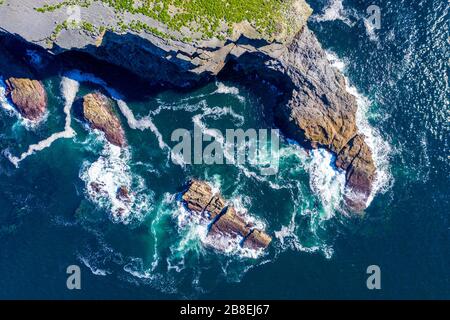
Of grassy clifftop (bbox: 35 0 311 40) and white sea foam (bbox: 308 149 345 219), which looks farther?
white sea foam (bbox: 308 149 345 219)

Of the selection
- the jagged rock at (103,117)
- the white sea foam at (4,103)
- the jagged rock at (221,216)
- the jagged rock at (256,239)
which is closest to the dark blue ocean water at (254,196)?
the white sea foam at (4,103)

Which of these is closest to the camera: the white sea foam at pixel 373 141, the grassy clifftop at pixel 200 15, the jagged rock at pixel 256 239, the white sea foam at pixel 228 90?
the grassy clifftop at pixel 200 15

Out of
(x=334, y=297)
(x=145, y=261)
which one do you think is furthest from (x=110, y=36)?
(x=334, y=297)

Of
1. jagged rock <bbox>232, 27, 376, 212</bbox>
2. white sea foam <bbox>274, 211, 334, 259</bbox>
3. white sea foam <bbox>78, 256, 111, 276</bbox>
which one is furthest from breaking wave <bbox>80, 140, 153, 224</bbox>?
jagged rock <bbox>232, 27, 376, 212</bbox>

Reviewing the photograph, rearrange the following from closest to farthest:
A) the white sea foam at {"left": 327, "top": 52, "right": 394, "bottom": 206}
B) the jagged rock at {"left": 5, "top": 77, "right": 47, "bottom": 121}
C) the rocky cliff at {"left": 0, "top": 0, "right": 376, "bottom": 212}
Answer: the rocky cliff at {"left": 0, "top": 0, "right": 376, "bottom": 212} < the jagged rock at {"left": 5, "top": 77, "right": 47, "bottom": 121} < the white sea foam at {"left": 327, "top": 52, "right": 394, "bottom": 206}

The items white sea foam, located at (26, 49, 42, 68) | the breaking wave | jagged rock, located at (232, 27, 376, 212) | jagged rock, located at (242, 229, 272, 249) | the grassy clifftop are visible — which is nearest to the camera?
the grassy clifftop

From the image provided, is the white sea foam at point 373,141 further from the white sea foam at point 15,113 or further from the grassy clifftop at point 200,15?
the white sea foam at point 15,113

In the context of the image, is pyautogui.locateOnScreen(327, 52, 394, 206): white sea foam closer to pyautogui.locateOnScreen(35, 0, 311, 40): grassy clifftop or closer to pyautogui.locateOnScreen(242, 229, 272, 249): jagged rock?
pyautogui.locateOnScreen(35, 0, 311, 40): grassy clifftop
